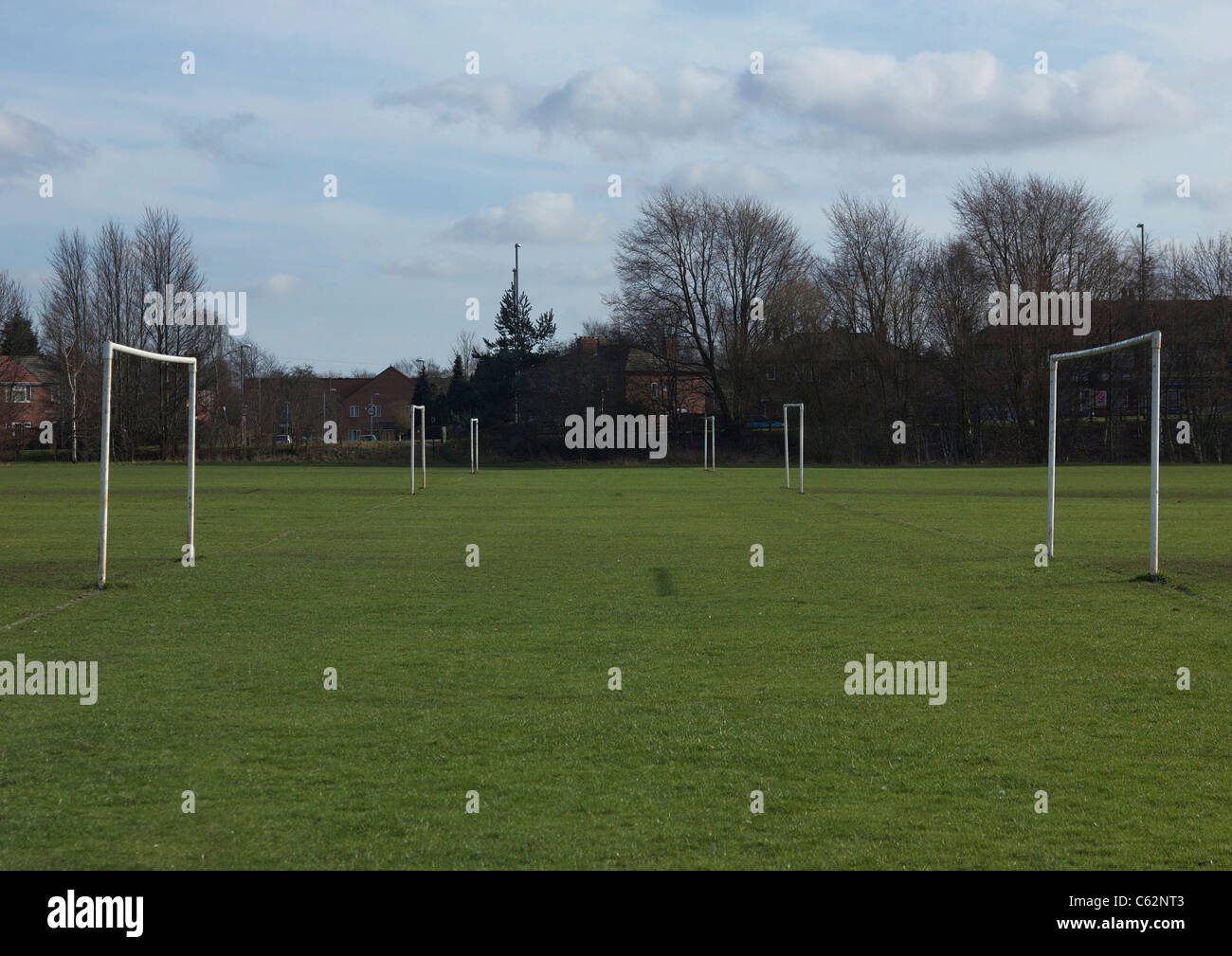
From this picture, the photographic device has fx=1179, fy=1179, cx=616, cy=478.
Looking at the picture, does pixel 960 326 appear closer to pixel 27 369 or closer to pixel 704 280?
pixel 704 280

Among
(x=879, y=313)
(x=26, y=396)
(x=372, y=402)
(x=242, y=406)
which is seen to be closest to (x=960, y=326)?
(x=879, y=313)

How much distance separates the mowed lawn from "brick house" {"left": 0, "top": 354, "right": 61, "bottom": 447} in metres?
52.7

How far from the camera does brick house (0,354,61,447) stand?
218 feet

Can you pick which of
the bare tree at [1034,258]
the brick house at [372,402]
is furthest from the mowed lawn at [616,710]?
the brick house at [372,402]

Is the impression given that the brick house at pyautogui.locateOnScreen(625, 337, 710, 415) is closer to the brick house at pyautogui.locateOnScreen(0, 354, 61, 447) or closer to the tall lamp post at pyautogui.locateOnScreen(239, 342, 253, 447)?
the tall lamp post at pyautogui.locateOnScreen(239, 342, 253, 447)

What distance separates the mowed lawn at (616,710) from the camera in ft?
17.3

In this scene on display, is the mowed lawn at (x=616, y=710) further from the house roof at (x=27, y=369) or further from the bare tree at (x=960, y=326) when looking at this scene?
the house roof at (x=27, y=369)

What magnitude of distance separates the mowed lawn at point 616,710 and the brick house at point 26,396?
5269 centimetres

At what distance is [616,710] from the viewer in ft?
25.8

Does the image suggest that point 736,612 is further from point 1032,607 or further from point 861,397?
point 861,397

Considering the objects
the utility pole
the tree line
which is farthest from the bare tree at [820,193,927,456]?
the utility pole

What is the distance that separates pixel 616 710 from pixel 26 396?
74.3 meters
